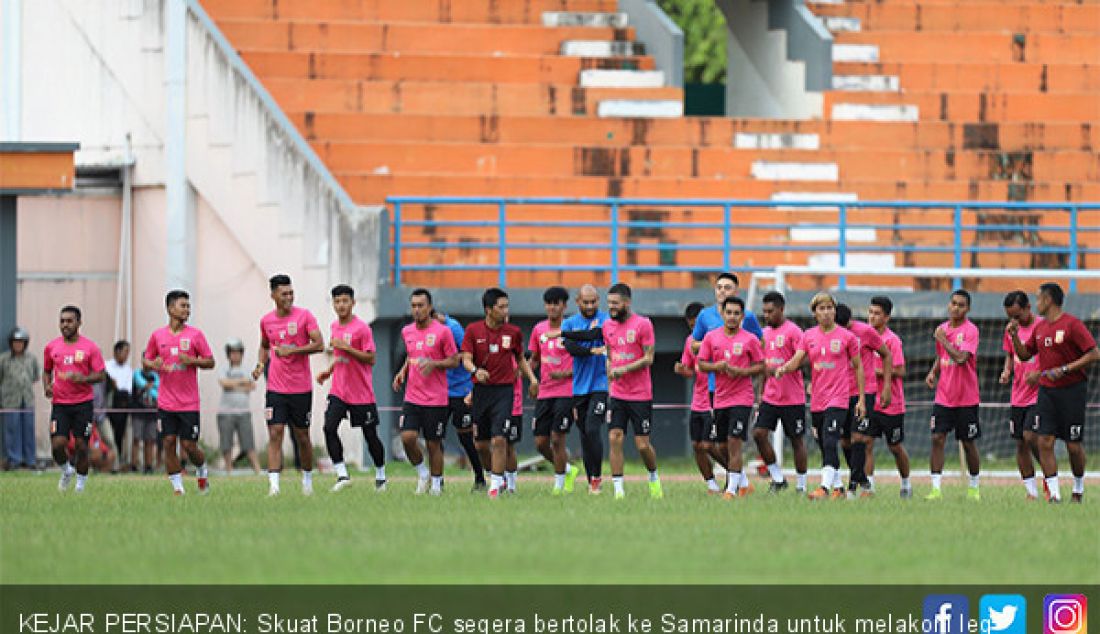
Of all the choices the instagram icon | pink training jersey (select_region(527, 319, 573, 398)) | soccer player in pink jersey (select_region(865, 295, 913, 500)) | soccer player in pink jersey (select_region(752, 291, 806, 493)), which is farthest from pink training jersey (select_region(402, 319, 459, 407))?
the instagram icon

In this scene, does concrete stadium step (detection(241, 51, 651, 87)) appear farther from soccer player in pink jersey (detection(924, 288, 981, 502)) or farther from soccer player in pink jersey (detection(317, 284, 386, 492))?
soccer player in pink jersey (detection(924, 288, 981, 502))

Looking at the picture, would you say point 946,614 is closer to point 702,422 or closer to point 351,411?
point 702,422

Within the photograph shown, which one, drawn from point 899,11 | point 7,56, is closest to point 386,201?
point 7,56

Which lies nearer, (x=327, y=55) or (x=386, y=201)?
(x=386, y=201)

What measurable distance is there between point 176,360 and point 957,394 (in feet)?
26.8

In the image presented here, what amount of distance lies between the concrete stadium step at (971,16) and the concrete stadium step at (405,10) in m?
5.75

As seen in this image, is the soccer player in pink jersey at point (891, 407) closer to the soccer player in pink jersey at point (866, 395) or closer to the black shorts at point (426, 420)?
the soccer player in pink jersey at point (866, 395)

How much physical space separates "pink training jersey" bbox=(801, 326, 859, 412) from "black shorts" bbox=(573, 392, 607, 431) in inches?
84.3

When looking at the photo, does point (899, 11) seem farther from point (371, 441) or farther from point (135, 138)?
point (371, 441)

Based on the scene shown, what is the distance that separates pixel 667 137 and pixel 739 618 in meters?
23.3

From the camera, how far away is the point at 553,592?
13.0m

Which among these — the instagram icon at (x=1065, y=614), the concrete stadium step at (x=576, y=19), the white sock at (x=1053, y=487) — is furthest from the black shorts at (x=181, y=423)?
the concrete stadium step at (x=576, y=19)

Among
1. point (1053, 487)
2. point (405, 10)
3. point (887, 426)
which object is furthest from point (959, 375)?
point (405, 10)

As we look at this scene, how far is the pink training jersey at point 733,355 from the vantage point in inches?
863
